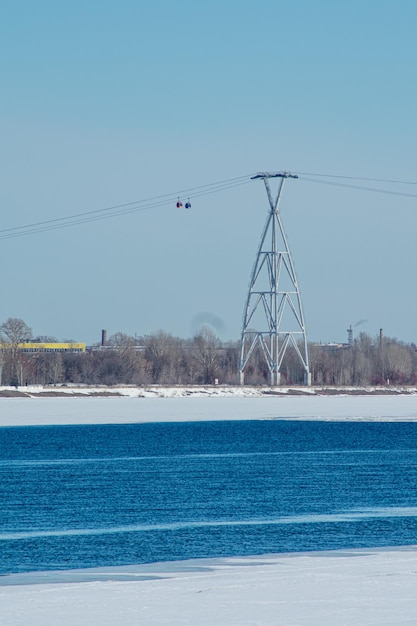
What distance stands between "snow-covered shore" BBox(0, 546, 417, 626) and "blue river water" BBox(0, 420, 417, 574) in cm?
205

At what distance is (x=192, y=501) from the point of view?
79.9 ft

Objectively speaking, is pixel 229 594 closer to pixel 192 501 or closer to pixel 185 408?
pixel 192 501

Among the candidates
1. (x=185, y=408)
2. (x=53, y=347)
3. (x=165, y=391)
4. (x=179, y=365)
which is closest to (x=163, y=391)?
(x=165, y=391)

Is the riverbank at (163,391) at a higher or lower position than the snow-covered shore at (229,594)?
higher

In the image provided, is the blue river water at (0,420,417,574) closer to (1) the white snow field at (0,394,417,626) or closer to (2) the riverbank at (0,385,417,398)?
(1) the white snow field at (0,394,417,626)

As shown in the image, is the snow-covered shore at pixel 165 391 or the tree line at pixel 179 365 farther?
the tree line at pixel 179 365

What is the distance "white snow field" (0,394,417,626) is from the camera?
441 inches

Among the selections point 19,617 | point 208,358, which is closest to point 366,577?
point 19,617

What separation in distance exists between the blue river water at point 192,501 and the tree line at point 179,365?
7257 centimetres

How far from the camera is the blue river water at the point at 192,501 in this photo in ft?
58.4

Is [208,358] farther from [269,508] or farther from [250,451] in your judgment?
[269,508]

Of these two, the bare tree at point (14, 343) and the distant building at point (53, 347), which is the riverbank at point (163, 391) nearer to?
the bare tree at point (14, 343)

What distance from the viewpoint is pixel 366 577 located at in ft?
44.3

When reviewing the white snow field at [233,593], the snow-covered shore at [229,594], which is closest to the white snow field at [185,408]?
the white snow field at [233,593]
